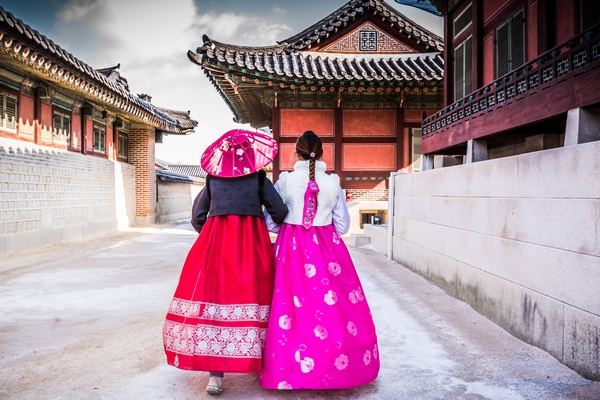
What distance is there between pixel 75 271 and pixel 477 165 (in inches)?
251

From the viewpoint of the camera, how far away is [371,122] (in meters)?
13.0

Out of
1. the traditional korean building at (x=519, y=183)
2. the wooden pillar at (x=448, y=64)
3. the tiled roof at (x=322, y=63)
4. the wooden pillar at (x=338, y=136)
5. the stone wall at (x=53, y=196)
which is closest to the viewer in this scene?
the traditional korean building at (x=519, y=183)

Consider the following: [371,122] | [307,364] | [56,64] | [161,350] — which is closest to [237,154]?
[307,364]

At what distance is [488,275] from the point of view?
472 cm

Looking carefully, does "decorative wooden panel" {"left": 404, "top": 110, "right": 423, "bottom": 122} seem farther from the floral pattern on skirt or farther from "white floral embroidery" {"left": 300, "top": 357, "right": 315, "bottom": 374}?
"white floral embroidery" {"left": 300, "top": 357, "right": 315, "bottom": 374}

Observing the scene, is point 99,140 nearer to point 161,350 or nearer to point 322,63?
point 322,63

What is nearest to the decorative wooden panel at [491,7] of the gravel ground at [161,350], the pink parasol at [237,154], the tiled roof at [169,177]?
the gravel ground at [161,350]

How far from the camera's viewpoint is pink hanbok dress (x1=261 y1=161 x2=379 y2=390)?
2.80m

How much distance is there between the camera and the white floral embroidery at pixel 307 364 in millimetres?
2795

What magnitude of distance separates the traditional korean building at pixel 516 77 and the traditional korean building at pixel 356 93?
387cm

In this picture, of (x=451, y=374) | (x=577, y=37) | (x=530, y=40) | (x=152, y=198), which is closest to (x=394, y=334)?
(x=451, y=374)

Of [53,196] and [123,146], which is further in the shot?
[123,146]

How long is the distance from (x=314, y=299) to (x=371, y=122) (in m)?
10.7

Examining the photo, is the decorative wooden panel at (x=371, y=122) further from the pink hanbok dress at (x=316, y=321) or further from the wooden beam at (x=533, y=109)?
the pink hanbok dress at (x=316, y=321)
